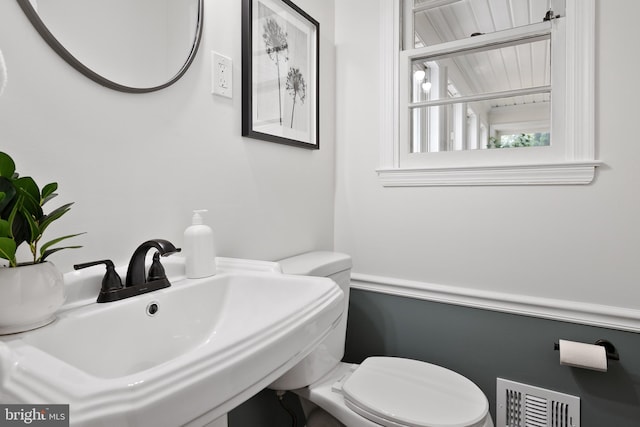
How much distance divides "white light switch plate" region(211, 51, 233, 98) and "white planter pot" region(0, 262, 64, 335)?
0.67 meters

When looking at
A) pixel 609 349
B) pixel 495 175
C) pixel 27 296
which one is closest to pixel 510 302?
pixel 609 349

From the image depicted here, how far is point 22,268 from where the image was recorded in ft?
1.64

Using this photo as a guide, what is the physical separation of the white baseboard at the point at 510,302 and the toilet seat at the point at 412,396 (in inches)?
12.6

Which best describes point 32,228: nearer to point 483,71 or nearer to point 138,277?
point 138,277

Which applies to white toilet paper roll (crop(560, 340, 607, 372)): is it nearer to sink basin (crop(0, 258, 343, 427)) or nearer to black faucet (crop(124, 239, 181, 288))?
sink basin (crop(0, 258, 343, 427))

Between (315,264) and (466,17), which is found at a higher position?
(466,17)

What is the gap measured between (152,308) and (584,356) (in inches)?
49.7

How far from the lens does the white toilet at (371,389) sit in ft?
3.10

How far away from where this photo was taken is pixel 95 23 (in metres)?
0.73

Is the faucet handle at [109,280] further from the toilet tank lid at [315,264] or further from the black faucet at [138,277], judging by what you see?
the toilet tank lid at [315,264]

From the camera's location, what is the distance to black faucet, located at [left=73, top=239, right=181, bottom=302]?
67 centimetres

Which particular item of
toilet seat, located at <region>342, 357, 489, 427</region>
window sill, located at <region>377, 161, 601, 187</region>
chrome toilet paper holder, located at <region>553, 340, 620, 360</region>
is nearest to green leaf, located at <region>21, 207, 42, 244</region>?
toilet seat, located at <region>342, 357, 489, 427</region>

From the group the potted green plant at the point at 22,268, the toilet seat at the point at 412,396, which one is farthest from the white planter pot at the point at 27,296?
the toilet seat at the point at 412,396

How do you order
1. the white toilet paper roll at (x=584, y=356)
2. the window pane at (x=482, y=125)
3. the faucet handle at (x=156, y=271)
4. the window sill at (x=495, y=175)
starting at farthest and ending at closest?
the window pane at (x=482, y=125), the window sill at (x=495, y=175), the white toilet paper roll at (x=584, y=356), the faucet handle at (x=156, y=271)
